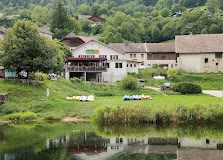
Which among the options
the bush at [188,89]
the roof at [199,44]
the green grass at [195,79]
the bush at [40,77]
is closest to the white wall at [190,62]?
the roof at [199,44]

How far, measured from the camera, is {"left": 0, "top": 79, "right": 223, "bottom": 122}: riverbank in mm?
37250

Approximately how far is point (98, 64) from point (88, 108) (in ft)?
79.9

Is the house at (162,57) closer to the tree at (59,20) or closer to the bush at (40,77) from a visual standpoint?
the bush at (40,77)

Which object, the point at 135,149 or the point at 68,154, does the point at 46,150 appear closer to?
the point at 68,154

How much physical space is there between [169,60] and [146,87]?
2451 centimetres

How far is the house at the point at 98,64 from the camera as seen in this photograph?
202 feet

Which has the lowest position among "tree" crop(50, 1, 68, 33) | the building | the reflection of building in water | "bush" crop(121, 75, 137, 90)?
the reflection of building in water

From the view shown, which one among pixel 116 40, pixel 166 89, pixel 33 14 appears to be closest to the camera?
pixel 166 89

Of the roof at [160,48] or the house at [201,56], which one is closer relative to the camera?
the house at [201,56]

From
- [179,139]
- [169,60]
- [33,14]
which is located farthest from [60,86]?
[33,14]

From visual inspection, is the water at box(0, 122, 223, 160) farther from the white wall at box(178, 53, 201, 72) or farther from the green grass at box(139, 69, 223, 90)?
the white wall at box(178, 53, 201, 72)

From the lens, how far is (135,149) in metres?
29.7

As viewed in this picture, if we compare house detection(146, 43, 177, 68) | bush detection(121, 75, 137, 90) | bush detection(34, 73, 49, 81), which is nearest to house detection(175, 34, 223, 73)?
house detection(146, 43, 177, 68)

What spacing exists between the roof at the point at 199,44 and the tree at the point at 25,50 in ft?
103
